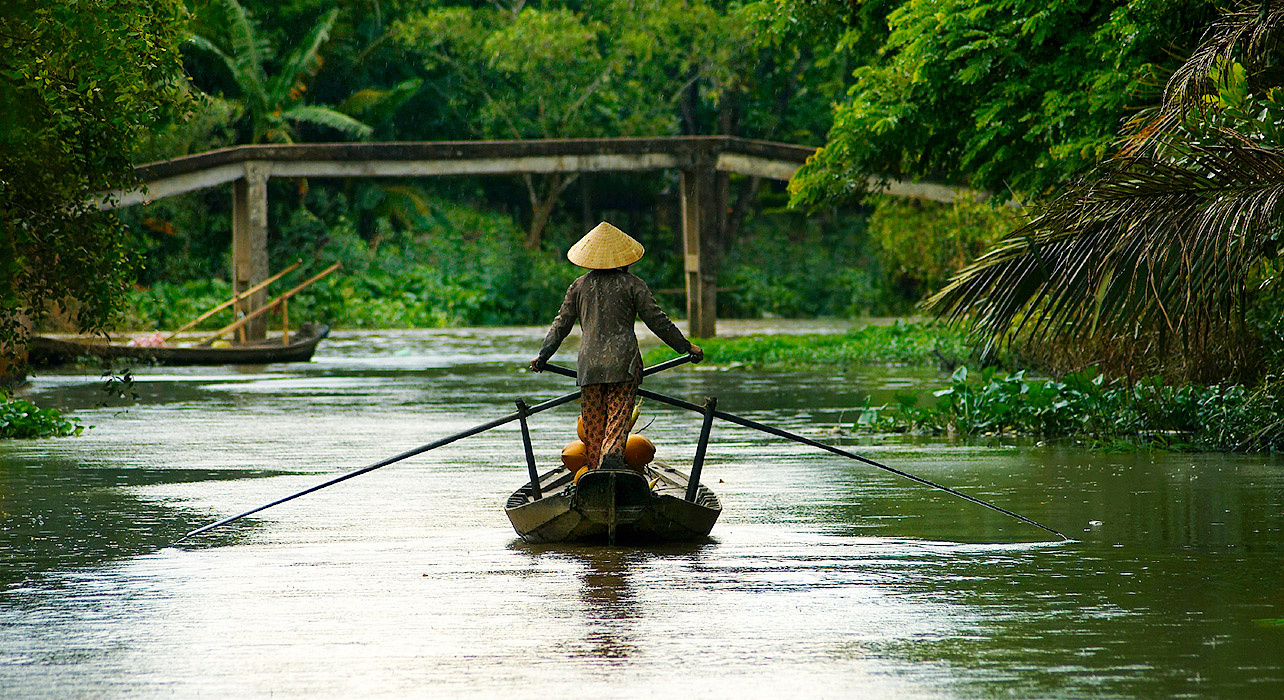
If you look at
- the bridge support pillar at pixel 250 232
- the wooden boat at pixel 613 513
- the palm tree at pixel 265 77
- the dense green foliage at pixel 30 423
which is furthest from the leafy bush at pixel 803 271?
the wooden boat at pixel 613 513

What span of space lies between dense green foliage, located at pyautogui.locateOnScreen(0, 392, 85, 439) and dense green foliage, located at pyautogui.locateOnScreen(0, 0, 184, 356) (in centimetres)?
291

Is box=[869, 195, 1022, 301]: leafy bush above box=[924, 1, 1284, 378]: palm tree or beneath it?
above

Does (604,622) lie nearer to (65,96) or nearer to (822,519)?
(822,519)

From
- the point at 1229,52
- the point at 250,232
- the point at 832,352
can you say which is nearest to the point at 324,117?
the point at 250,232

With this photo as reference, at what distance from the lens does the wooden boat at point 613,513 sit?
A: 9.02 meters

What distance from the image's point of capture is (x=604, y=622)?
709 centimetres

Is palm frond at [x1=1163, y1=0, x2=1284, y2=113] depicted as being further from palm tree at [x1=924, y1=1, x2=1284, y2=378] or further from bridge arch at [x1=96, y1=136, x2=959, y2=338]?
bridge arch at [x1=96, y1=136, x2=959, y2=338]

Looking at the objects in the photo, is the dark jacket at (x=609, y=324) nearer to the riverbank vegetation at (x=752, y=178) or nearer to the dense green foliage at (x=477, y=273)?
the riverbank vegetation at (x=752, y=178)

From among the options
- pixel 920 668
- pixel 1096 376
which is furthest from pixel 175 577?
pixel 1096 376

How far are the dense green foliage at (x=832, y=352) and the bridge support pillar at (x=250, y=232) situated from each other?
837cm

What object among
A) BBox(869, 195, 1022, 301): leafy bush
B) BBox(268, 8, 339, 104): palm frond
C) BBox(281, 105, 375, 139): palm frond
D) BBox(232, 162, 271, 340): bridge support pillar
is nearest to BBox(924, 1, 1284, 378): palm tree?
BBox(869, 195, 1022, 301): leafy bush

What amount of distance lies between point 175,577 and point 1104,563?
197 inches

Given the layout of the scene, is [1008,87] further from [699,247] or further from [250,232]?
[250,232]

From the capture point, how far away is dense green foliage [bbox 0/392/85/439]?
16266 mm
